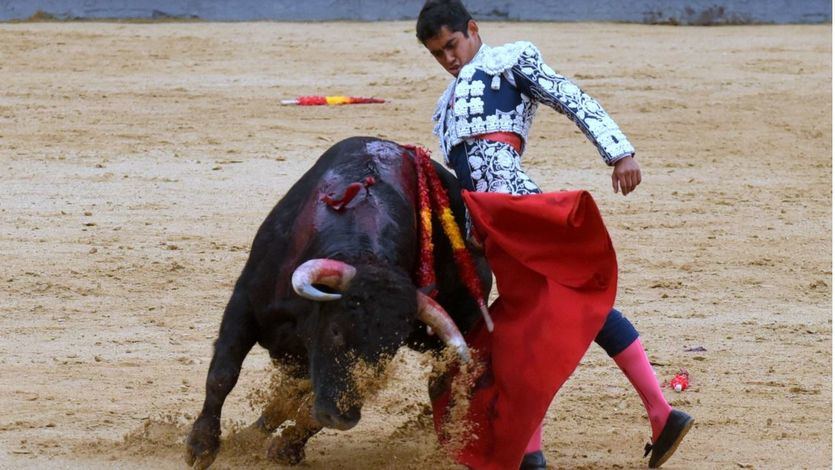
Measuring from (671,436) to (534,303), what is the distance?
2.03ft

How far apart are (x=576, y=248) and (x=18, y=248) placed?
3465 millimetres

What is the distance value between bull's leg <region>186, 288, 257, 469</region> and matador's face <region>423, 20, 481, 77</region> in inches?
34.6

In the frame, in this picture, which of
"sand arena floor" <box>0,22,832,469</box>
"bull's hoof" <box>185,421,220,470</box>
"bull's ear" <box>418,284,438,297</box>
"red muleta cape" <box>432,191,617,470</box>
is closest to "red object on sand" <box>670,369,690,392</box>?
"sand arena floor" <box>0,22,832,469</box>

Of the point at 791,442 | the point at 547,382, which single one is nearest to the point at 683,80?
the point at 791,442

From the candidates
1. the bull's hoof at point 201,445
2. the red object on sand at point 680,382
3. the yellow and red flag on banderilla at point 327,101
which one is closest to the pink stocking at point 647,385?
the red object on sand at point 680,382

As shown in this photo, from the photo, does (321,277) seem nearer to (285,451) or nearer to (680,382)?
(285,451)

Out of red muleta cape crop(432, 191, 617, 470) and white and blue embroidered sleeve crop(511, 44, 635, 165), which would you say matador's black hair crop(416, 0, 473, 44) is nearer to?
white and blue embroidered sleeve crop(511, 44, 635, 165)

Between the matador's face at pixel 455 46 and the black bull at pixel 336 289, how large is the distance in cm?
31

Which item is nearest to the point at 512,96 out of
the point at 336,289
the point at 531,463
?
the point at 336,289

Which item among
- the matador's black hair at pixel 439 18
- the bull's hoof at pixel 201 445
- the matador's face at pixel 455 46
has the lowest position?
the bull's hoof at pixel 201 445

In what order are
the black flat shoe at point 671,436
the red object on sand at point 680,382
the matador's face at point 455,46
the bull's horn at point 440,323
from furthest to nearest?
the red object on sand at point 680,382 < the black flat shoe at point 671,436 < the matador's face at point 455,46 < the bull's horn at point 440,323

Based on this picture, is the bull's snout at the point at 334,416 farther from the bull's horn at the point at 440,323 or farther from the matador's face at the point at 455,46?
the matador's face at the point at 455,46

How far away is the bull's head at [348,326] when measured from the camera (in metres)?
3.88

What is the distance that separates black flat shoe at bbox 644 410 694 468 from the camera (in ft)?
14.9
